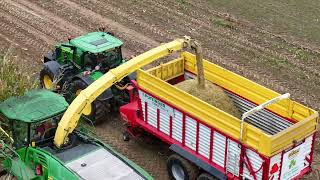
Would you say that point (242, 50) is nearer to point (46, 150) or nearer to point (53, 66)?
point (53, 66)

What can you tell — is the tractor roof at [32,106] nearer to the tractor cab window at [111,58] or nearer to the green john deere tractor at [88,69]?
the green john deere tractor at [88,69]

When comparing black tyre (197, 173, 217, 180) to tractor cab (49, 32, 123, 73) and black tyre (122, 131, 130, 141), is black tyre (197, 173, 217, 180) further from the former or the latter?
tractor cab (49, 32, 123, 73)

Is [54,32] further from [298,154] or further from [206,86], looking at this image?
[298,154]

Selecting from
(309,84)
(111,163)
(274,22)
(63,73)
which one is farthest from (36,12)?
(111,163)

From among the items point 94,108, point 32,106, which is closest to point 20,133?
point 32,106

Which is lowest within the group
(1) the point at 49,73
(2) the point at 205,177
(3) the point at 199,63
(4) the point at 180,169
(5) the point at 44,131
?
(4) the point at 180,169

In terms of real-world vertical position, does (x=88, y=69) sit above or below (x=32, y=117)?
below
